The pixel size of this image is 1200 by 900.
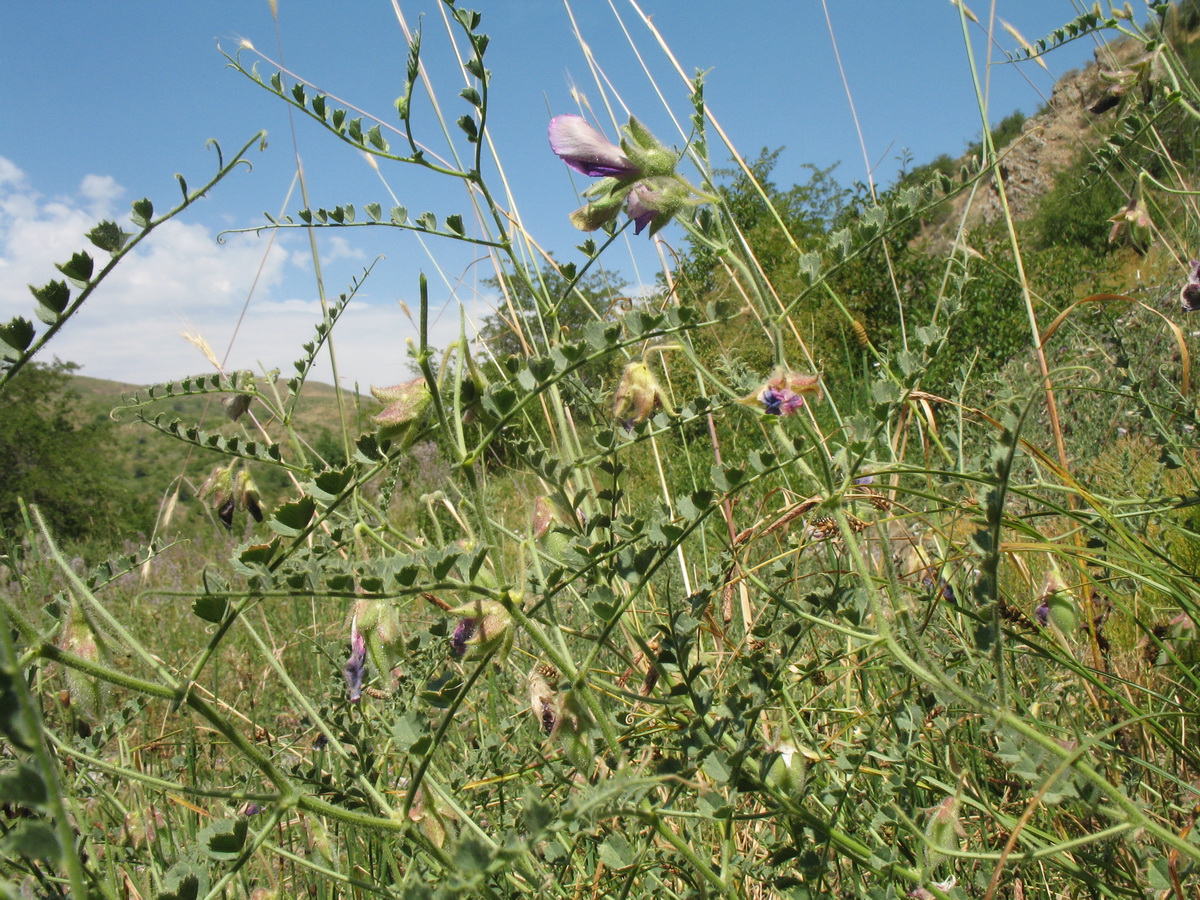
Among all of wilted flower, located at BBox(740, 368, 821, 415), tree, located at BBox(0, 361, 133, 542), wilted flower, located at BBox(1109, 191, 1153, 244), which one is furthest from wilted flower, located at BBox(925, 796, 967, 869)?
tree, located at BBox(0, 361, 133, 542)

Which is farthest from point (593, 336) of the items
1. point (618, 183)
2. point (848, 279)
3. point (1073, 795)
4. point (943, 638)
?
point (848, 279)

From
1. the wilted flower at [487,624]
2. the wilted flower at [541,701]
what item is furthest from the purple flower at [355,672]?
the wilted flower at [487,624]

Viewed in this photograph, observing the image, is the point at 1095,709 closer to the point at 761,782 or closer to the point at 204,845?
the point at 761,782

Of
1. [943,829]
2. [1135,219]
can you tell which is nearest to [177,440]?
[943,829]

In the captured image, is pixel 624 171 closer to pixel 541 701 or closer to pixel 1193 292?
pixel 541 701

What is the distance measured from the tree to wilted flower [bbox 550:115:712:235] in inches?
605

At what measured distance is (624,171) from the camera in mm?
858

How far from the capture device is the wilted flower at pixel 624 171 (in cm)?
84

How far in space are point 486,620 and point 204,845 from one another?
29cm

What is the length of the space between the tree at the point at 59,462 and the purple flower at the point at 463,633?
15334mm

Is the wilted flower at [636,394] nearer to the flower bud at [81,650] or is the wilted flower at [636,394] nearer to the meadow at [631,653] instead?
the meadow at [631,653]

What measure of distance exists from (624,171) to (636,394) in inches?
9.9

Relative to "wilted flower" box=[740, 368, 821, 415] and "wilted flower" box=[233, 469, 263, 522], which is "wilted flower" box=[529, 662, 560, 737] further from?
"wilted flower" box=[233, 469, 263, 522]

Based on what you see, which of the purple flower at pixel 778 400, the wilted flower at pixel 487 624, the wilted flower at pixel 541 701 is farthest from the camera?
the wilted flower at pixel 541 701
